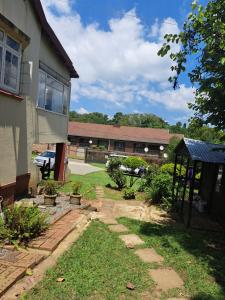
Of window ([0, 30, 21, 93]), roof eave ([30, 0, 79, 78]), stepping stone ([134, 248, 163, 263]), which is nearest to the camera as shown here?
stepping stone ([134, 248, 163, 263])

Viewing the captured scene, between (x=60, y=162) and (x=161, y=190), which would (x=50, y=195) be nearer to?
(x=161, y=190)

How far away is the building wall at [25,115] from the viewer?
358 inches

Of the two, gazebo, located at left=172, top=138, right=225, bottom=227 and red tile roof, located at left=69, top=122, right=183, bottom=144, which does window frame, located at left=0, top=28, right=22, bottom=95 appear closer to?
gazebo, located at left=172, top=138, right=225, bottom=227

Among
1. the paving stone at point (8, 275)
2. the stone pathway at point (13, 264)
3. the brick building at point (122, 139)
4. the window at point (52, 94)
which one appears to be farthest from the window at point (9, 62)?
the brick building at point (122, 139)

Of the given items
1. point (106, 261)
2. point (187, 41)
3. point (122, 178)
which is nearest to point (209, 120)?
point (187, 41)

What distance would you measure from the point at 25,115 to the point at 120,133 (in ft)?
129

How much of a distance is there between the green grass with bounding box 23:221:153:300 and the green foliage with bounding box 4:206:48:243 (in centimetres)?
93

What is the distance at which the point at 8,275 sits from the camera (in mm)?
5469

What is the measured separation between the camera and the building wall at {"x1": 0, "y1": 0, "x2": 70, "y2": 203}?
9.09 m

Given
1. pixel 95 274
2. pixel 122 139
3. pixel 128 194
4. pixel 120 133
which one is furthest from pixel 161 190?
pixel 120 133

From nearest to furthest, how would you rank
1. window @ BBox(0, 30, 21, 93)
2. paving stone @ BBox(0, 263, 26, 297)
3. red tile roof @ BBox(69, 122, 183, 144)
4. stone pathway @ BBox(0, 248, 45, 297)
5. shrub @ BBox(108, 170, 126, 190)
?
1. paving stone @ BBox(0, 263, 26, 297)
2. stone pathway @ BBox(0, 248, 45, 297)
3. window @ BBox(0, 30, 21, 93)
4. shrub @ BBox(108, 170, 126, 190)
5. red tile roof @ BBox(69, 122, 183, 144)

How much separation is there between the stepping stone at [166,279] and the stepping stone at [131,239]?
173cm

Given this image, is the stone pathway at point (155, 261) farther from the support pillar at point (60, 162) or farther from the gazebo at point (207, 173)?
the support pillar at point (60, 162)

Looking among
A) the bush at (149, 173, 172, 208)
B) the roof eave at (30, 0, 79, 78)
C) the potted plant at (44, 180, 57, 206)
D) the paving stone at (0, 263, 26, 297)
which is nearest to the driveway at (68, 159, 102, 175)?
the roof eave at (30, 0, 79, 78)
